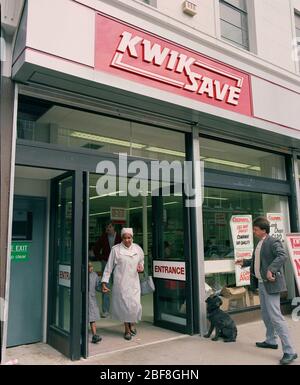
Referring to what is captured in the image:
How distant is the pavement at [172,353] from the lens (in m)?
4.44

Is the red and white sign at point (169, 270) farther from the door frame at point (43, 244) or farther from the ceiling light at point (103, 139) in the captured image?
the ceiling light at point (103, 139)

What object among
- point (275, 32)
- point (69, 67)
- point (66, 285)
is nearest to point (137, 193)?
point (66, 285)

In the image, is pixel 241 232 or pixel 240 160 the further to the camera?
pixel 240 160

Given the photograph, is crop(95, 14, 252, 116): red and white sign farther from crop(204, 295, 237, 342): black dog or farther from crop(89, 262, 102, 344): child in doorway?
crop(204, 295, 237, 342): black dog

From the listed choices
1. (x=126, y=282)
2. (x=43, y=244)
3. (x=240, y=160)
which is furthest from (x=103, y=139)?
(x=240, y=160)

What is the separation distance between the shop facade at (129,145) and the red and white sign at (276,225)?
0.63ft

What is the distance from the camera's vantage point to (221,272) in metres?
6.27

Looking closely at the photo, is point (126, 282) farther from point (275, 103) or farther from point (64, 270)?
point (275, 103)

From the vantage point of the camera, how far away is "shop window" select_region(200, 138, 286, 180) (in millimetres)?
6491

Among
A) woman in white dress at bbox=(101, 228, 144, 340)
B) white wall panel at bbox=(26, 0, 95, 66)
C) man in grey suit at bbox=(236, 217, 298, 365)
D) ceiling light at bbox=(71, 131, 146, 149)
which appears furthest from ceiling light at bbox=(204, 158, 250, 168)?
white wall panel at bbox=(26, 0, 95, 66)

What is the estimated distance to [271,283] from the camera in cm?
471

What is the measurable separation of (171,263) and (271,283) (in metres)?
1.75

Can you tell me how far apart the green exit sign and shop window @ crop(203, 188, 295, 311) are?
279 cm

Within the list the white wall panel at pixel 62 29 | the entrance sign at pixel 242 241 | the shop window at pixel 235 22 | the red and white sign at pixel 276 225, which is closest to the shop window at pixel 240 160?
the red and white sign at pixel 276 225
